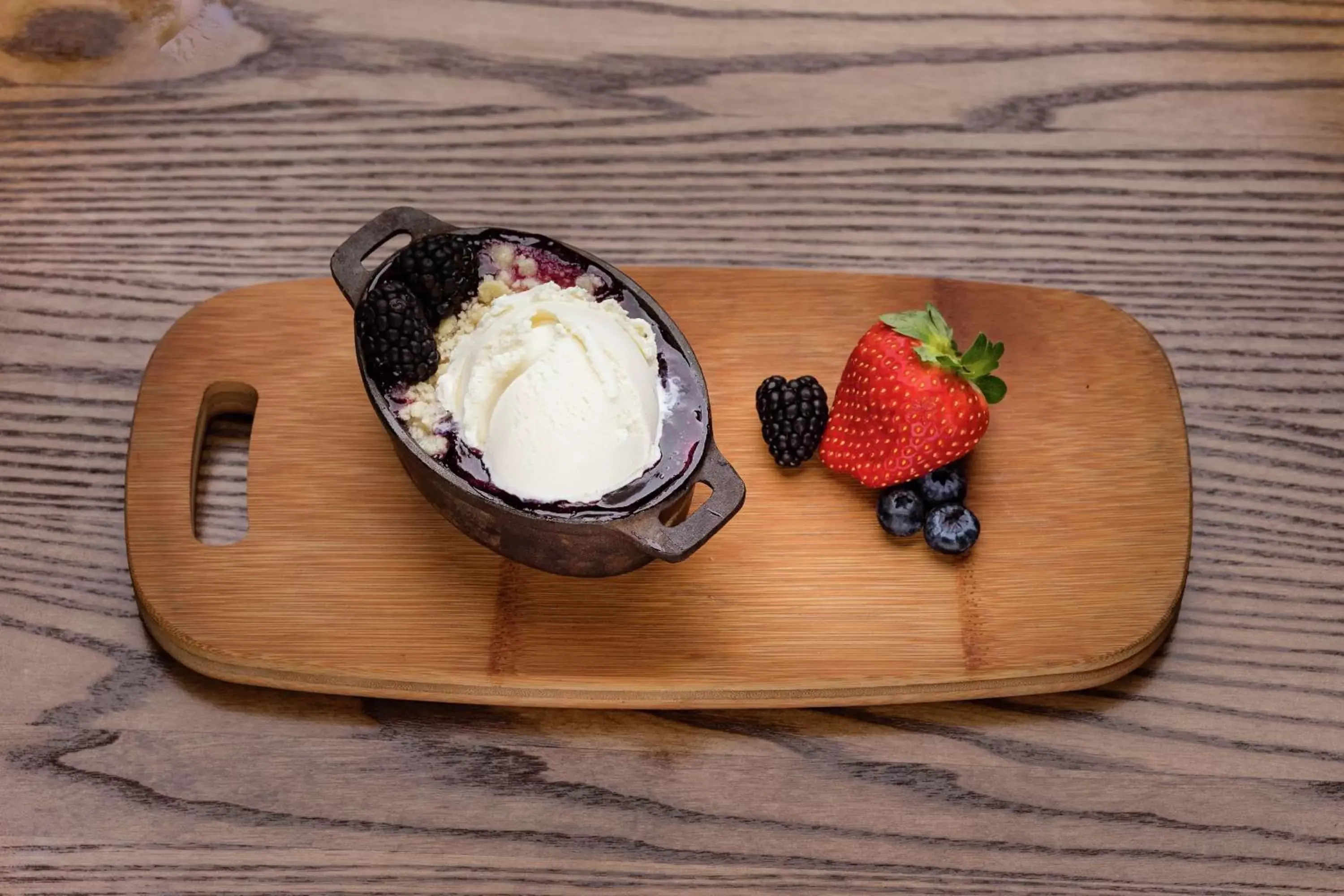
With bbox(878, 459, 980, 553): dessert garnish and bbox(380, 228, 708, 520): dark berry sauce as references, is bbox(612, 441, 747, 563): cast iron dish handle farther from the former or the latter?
bbox(878, 459, 980, 553): dessert garnish

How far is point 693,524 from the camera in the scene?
5.81 feet

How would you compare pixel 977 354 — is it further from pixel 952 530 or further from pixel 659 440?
pixel 659 440

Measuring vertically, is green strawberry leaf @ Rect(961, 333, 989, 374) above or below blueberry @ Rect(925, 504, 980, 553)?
above

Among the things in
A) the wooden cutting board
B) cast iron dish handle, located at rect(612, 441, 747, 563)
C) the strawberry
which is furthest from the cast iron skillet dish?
the strawberry

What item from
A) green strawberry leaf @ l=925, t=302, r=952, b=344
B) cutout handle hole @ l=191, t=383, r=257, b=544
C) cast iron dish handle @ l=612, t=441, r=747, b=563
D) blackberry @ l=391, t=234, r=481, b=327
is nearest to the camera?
cast iron dish handle @ l=612, t=441, r=747, b=563

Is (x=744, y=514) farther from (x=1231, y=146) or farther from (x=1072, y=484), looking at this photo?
(x=1231, y=146)

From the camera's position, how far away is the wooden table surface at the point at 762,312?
6.50ft

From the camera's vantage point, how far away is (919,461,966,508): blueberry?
2043mm

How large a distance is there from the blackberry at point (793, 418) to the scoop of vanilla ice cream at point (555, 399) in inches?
9.5

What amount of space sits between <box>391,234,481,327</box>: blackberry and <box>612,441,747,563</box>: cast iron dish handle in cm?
41

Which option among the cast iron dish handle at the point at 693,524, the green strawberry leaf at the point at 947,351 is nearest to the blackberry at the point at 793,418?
the green strawberry leaf at the point at 947,351

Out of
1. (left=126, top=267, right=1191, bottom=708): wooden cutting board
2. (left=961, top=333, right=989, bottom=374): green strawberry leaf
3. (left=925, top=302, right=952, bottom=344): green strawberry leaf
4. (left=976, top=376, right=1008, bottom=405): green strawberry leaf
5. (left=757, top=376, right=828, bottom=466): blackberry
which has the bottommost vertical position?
(left=126, top=267, right=1191, bottom=708): wooden cutting board

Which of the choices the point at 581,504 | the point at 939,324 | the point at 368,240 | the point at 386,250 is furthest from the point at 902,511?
the point at 386,250

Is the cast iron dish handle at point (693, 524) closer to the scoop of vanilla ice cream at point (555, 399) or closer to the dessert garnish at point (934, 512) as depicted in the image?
the scoop of vanilla ice cream at point (555, 399)
